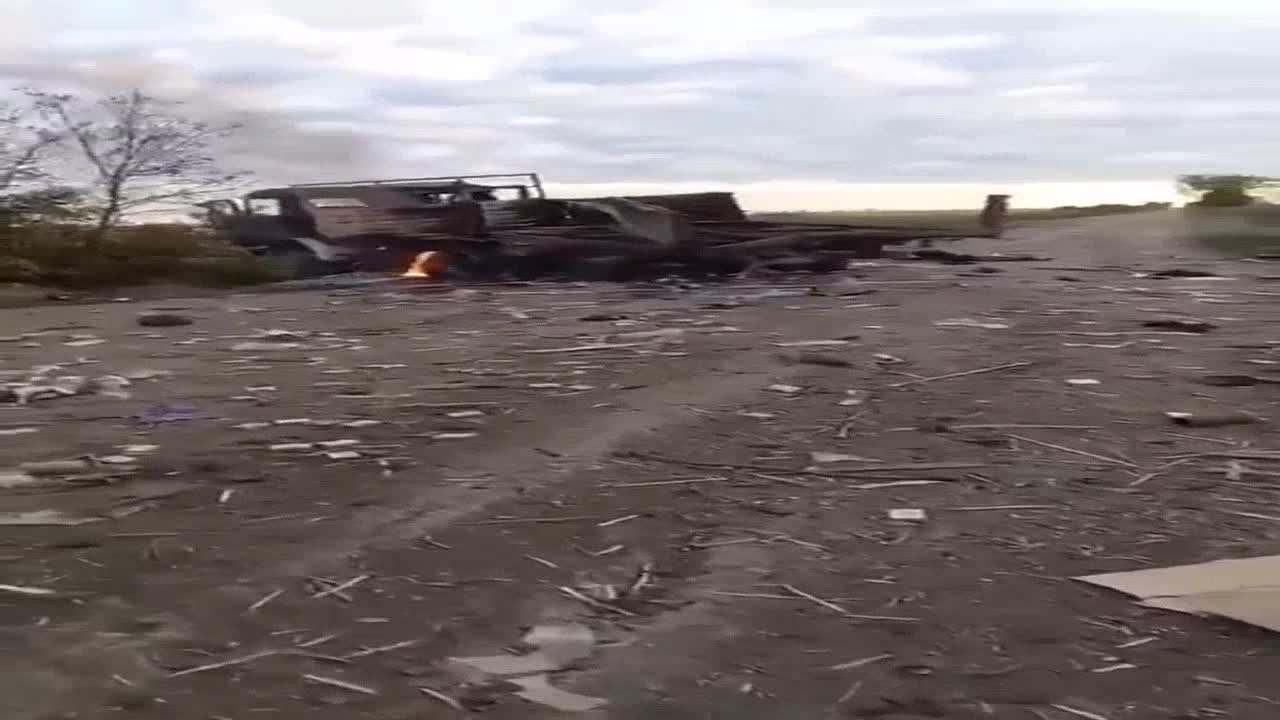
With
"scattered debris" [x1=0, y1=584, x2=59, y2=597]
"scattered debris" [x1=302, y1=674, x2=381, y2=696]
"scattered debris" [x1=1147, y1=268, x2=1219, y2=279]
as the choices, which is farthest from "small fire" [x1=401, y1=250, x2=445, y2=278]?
"scattered debris" [x1=302, y1=674, x2=381, y2=696]

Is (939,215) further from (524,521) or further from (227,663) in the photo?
(227,663)

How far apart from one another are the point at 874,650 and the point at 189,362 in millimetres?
3521

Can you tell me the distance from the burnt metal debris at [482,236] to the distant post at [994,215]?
1.71 meters

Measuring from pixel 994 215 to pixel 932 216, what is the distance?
0.62m

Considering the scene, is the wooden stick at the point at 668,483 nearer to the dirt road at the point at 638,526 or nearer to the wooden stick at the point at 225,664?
the dirt road at the point at 638,526

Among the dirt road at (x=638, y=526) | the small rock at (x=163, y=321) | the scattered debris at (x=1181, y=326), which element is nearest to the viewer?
the dirt road at (x=638, y=526)

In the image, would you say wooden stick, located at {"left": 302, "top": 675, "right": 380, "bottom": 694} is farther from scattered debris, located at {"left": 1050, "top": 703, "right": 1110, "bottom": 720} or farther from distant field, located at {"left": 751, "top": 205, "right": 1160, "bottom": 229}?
distant field, located at {"left": 751, "top": 205, "right": 1160, "bottom": 229}

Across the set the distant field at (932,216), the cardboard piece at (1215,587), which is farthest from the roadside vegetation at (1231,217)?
the cardboard piece at (1215,587)

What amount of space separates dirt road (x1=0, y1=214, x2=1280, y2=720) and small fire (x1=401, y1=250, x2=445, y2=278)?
3921mm

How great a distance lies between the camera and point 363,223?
29.4ft

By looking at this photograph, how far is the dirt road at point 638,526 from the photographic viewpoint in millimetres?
1636

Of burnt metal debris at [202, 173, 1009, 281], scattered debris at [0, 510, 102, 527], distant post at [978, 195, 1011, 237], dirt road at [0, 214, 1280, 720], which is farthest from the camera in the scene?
distant post at [978, 195, 1011, 237]

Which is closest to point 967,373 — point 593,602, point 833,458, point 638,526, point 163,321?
point 833,458

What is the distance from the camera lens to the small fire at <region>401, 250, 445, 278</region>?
8.93 meters
